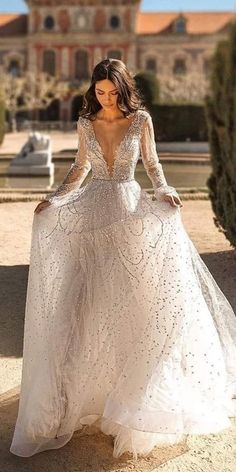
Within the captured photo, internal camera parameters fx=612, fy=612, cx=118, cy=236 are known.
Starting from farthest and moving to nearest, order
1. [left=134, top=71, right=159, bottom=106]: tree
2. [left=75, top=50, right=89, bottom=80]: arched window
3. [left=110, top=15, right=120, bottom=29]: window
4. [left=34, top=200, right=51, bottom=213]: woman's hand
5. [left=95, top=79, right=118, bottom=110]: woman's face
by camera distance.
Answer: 1. [left=75, top=50, right=89, bottom=80]: arched window
2. [left=110, top=15, right=120, bottom=29]: window
3. [left=134, top=71, right=159, bottom=106]: tree
4. [left=34, top=200, right=51, bottom=213]: woman's hand
5. [left=95, top=79, right=118, bottom=110]: woman's face

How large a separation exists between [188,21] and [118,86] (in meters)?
44.5

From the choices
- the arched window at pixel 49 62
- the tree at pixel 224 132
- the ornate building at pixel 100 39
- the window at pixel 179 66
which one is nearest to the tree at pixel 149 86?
the tree at pixel 224 132

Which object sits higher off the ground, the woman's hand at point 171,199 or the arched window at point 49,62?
the arched window at point 49,62

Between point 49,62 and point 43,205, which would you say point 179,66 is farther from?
point 43,205

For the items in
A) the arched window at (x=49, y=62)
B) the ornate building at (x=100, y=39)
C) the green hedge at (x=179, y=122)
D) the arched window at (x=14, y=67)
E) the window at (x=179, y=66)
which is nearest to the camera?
the green hedge at (x=179, y=122)

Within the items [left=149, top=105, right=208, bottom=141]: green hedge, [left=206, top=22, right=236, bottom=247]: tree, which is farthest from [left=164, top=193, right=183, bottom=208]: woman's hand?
[left=149, top=105, right=208, bottom=141]: green hedge

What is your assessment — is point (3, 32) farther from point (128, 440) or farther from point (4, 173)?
point (128, 440)

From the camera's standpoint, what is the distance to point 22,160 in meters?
11.1

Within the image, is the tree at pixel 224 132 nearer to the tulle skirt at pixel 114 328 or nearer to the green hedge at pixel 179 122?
the tulle skirt at pixel 114 328

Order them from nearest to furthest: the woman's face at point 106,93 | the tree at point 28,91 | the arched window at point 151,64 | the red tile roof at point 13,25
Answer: the woman's face at point 106,93 < the tree at point 28,91 < the arched window at point 151,64 < the red tile roof at point 13,25

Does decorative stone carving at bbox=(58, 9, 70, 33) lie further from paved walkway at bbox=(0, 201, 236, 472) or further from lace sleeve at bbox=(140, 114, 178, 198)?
lace sleeve at bbox=(140, 114, 178, 198)

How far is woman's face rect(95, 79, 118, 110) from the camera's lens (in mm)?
2225

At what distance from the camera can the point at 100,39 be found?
4275cm

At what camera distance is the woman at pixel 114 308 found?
85.9 inches
